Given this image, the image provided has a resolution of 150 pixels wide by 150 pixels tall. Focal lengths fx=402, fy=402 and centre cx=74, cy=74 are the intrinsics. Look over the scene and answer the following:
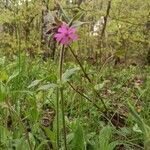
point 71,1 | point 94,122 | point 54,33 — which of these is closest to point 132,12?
point 71,1

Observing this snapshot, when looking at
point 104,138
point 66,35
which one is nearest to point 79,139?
point 104,138

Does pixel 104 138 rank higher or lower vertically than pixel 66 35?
lower

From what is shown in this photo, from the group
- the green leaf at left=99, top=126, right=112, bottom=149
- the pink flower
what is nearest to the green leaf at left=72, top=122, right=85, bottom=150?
the green leaf at left=99, top=126, right=112, bottom=149

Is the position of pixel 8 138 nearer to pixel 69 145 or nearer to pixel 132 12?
A: pixel 69 145

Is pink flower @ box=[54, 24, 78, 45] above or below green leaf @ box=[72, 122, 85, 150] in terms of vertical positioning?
above

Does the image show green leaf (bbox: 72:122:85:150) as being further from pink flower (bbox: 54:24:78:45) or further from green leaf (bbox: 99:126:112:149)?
pink flower (bbox: 54:24:78:45)

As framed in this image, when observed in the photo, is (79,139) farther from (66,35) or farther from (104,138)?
(66,35)

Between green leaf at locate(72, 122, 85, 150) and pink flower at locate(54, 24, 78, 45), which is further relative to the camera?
green leaf at locate(72, 122, 85, 150)

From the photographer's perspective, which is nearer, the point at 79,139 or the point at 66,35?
the point at 66,35

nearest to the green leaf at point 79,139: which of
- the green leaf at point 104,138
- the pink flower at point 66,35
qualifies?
the green leaf at point 104,138

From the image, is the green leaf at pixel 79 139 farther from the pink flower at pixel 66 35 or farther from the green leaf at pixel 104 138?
the pink flower at pixel 66 35

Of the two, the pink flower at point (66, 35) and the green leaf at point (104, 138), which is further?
the green leaf at point (104, 138)

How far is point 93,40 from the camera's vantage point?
30.8 feet

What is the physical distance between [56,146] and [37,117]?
0.56 ft
